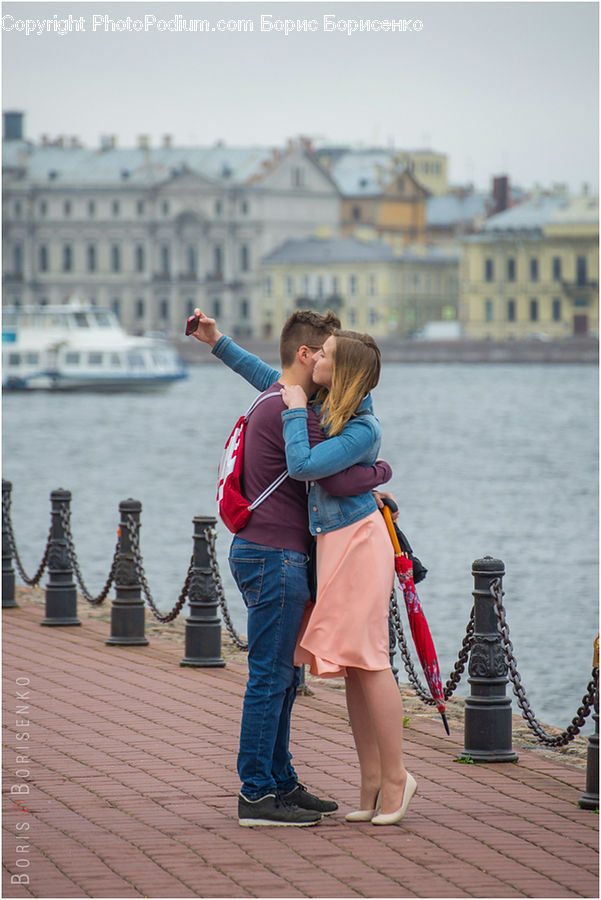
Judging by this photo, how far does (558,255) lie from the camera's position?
328 feet

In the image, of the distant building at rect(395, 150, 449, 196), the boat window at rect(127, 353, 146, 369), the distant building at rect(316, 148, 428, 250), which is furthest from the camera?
the distant building at rect(395, 150, 449, 196)

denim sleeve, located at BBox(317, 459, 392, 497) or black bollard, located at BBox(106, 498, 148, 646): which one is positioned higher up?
denim sleeve, located at BBox(317, 459, 392, 497)

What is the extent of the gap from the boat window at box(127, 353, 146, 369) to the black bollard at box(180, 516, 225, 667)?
65.3m

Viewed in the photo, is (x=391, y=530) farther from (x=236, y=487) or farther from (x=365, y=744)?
(x=365, y=744)

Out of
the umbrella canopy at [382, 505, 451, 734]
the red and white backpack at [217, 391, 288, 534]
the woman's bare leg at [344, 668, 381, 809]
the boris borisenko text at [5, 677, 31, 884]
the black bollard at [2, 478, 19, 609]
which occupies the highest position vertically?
the red and white backpack at [217, 391, 288, 534]

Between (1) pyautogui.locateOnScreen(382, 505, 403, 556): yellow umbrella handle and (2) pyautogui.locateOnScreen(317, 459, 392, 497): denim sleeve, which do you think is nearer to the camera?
(2) pyautogui.locateOnScreen(317, 459, 392, 497): denim sleeve

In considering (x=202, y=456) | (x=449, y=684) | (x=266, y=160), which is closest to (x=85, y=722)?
(x=449, y=684)

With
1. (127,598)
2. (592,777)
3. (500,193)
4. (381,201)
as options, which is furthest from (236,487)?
(381,201)

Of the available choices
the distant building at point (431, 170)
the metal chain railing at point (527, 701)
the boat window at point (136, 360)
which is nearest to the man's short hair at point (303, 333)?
the metal chain railing at point (527, 701)

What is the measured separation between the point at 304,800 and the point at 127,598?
394cm

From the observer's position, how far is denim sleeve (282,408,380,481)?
4.64 m

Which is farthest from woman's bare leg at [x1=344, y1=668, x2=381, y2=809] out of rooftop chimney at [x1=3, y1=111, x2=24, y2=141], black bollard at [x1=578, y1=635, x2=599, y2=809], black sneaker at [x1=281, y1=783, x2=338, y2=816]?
rooftop chimney at [x1=3, y1=111, x2=24, y2=141]

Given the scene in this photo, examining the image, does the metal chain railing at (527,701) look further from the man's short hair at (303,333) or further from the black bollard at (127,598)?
the black bollard at (127,598)

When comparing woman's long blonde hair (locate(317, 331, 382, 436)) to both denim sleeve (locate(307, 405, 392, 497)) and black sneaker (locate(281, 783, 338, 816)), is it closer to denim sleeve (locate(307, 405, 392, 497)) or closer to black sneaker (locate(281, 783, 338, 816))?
denim sleeve (locate(307, 405, 392, 497))
